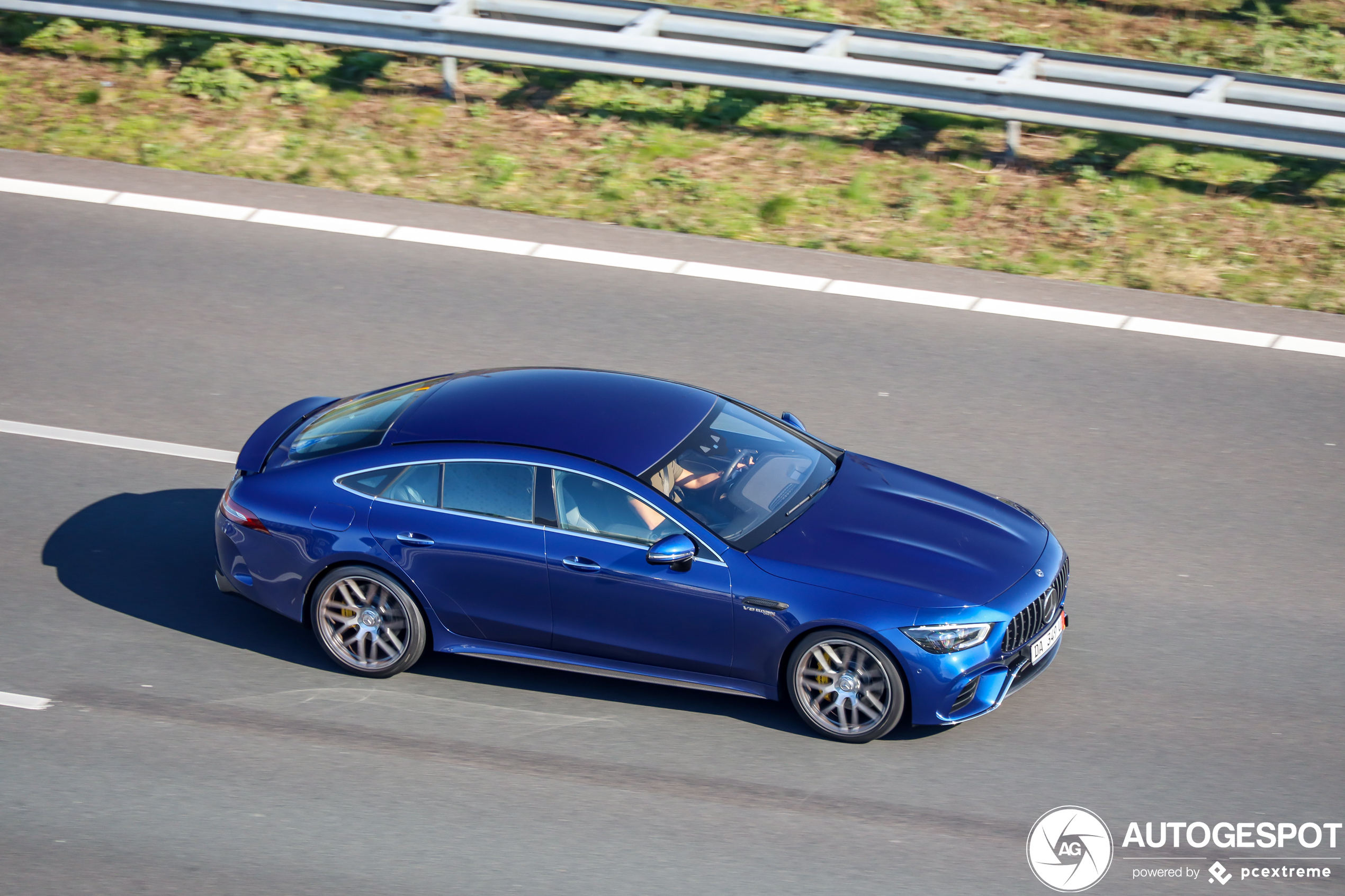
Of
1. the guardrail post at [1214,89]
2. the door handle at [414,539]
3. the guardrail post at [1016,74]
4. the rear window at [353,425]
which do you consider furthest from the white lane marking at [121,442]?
the guardrail post at [1214,89]

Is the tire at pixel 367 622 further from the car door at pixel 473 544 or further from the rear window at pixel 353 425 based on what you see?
the rear window at pixel 353 425

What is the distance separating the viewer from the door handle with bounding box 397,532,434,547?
7020 mm

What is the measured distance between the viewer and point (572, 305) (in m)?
11.0

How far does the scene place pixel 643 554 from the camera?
266 inches

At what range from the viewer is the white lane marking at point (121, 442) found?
922 centimetres

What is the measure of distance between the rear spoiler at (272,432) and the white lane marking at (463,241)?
3.82 m

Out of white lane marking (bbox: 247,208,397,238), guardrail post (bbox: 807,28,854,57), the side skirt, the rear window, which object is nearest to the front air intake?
the side skirt

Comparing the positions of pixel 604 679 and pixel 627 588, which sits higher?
pixel 627 588

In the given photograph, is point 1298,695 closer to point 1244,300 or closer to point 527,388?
point 527,388

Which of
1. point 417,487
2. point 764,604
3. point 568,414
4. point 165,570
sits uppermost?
point 568,414

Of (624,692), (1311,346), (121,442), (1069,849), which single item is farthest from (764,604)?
(1311,346)

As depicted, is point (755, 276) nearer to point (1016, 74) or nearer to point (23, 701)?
point (1016, 74)

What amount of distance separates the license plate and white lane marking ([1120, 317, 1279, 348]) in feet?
14.0

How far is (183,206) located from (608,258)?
12.4 ft
